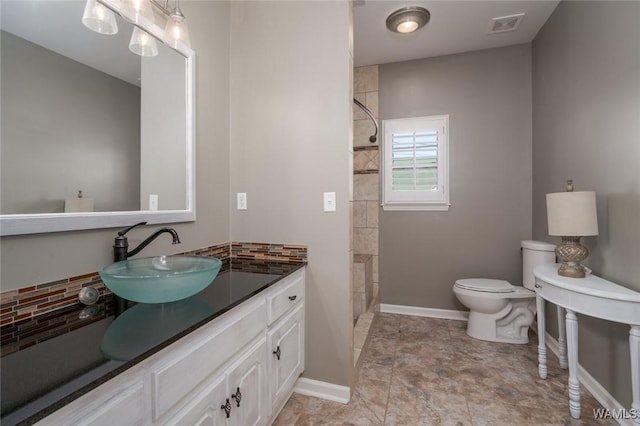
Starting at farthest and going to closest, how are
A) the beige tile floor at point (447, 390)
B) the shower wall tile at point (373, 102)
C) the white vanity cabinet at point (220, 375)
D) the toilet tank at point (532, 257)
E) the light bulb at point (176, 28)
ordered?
the shower wall tile at point (373, 102) → the toilet tank at point (532, 257) → the beige tile floor at point (447, 390) → the light bulb at point (176, 28) → the white vanity cabinet at point (220, 375)

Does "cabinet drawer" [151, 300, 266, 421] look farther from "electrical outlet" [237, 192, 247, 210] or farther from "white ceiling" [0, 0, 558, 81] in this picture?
"white ceiling" [0, 0, 558, 81]

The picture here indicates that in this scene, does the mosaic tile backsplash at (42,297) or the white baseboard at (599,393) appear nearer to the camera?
the mosaic tile backsplash at (42,297)

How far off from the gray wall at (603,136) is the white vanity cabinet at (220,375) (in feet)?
5.86

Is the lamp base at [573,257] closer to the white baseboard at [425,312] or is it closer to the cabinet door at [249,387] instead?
the white baseboard at [425,312]

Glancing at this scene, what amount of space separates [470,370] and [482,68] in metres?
2.76

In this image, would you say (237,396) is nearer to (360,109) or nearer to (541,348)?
(541,348)

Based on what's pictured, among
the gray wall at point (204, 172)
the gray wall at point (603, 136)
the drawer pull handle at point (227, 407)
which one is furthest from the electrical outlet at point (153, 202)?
the gray wall at point (603, 136)

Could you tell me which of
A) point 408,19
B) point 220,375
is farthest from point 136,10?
point 408,19

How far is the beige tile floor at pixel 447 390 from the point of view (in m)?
1.63

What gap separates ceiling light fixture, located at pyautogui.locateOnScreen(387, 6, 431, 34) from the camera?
230 centimetres

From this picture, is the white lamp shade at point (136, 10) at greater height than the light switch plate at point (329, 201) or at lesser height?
greater

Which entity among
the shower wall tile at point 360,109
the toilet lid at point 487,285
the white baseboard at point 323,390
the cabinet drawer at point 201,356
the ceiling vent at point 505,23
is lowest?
the white baseboard at point 323,390

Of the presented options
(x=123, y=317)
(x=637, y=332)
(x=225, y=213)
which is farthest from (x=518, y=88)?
(x=123, y=317)

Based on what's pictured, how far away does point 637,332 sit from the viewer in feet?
4.44
